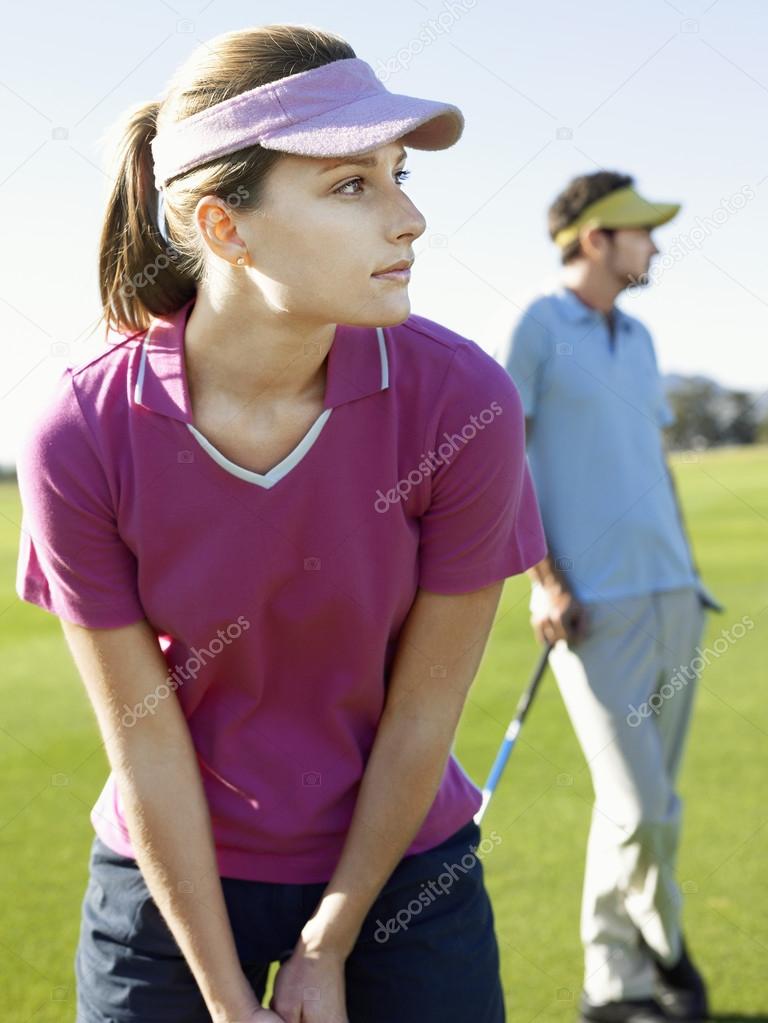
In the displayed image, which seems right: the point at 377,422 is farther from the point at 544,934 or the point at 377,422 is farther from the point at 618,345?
the point at 544,934

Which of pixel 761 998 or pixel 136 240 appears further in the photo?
pixel 761 998

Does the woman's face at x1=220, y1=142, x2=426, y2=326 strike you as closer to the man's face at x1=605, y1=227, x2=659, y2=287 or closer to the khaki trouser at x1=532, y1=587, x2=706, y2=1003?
the khaki trouser at x1=532, y1=587, x2=706, y2=1003

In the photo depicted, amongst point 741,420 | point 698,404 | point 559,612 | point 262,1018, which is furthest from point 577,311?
point 741,420

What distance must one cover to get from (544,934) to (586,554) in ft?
3.86

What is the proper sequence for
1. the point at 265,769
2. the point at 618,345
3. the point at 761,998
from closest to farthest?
the point at 265,769 → the point at 761,998 → the point at 618,345

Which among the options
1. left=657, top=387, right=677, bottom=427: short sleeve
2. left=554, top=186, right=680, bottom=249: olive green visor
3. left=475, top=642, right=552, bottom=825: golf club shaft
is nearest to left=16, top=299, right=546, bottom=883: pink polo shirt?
left=475, top=642, right=552, bottom=825: golf club shaft

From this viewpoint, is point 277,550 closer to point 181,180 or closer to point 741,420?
point 181,180

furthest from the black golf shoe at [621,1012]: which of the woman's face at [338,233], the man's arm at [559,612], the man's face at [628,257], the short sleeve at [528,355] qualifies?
the woman's face at [338,233]

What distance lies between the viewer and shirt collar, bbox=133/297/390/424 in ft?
5.75

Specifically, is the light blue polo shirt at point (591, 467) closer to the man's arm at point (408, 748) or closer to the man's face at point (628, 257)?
the man's face at point (628, 257)

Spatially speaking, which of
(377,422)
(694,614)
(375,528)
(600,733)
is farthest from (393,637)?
(694,614)

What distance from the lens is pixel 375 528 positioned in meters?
1.77

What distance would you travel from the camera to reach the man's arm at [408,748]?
1796mm

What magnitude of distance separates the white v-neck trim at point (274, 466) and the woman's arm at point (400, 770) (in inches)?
10.3
